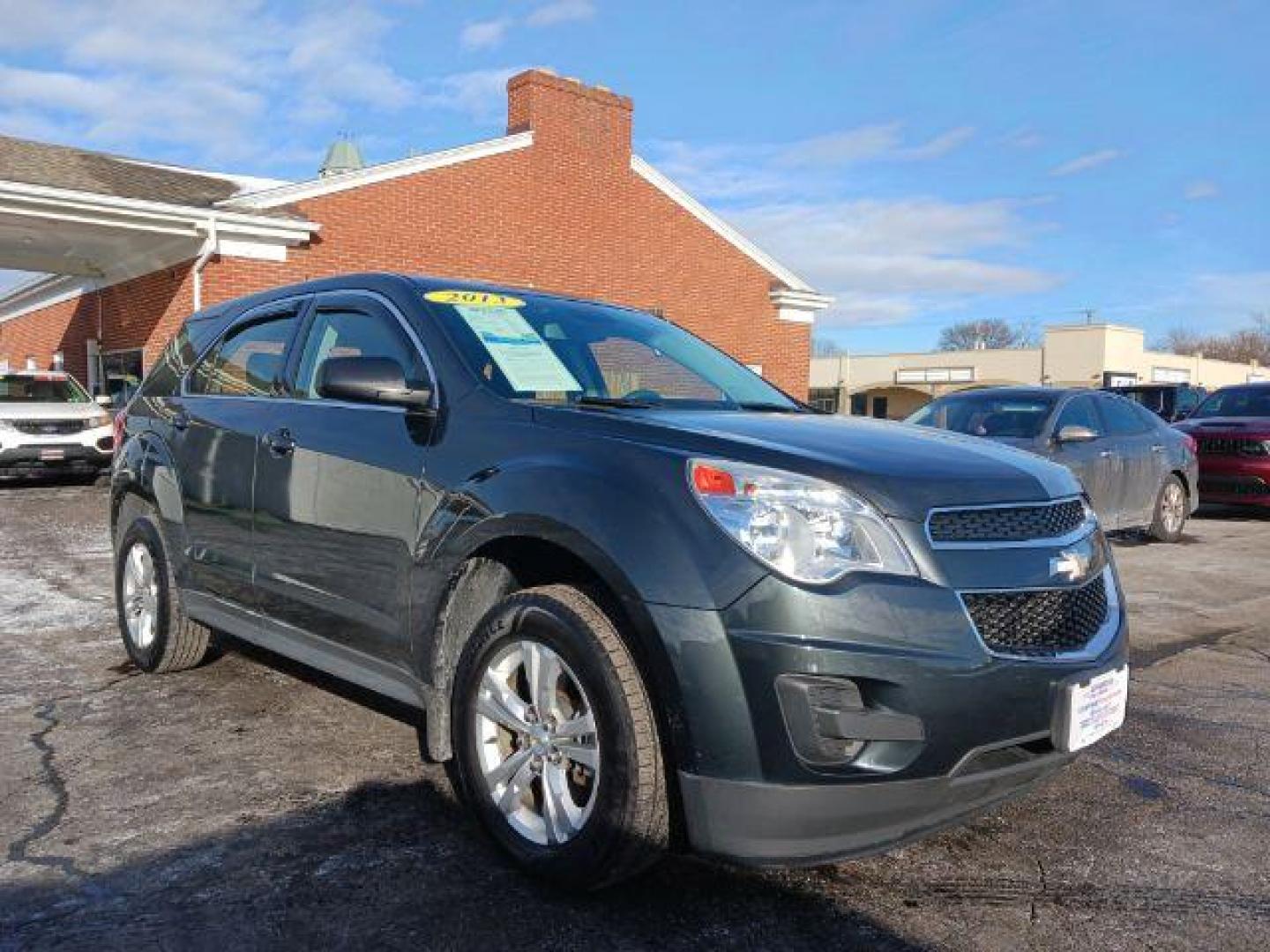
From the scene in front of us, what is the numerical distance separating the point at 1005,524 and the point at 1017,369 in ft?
187

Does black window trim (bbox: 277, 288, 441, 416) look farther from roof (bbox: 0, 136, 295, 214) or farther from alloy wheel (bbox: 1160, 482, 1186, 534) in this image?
roof (bbox: 0, 136, 295, 214)

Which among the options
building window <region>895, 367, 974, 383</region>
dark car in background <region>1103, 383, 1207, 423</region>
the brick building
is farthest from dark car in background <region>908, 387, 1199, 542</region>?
building window <region>895, 367, 974, 383</region>

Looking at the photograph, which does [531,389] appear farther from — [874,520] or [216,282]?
[216,282]

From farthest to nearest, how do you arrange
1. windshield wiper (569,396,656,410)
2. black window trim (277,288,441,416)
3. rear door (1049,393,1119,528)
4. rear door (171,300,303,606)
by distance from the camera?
rear door (1049,393,1119,528) < rear door (171,300,303,606) < black window trim (277,288,441,416) < windshield wiper (569,396,656,410)

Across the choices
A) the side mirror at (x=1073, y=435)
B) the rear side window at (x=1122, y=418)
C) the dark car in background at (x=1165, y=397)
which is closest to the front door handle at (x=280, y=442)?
the side mirror at (x=1073, y=435)

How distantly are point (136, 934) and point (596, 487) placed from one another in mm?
1595

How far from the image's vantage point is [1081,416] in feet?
30.4

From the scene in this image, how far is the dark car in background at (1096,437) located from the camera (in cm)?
882

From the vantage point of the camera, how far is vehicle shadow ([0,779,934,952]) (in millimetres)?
2596

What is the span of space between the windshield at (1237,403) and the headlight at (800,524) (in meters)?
13.2

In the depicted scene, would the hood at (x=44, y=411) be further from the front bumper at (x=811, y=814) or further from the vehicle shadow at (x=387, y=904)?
the front bumper at (x=811, y=814)

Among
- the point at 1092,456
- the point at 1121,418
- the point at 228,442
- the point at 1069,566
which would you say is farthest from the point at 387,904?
the point at 1121,418

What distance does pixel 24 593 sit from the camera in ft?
22.9

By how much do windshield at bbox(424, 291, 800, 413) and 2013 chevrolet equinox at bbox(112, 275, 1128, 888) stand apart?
0.06ft
